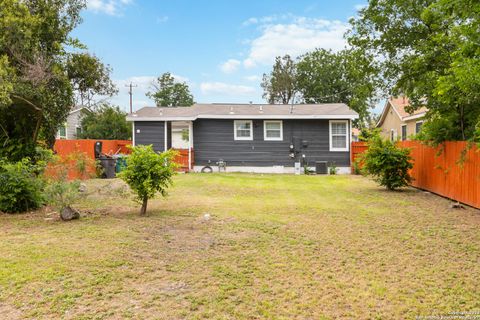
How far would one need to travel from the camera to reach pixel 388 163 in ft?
34.9

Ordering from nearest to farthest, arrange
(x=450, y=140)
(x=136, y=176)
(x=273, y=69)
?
1. (x=136, y=176)
2. (x=450, y=140)
3. (x=273, y=69)

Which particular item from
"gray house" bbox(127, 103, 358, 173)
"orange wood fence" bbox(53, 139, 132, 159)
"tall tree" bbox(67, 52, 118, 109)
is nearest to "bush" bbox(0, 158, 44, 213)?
"tall tree" bbox(67, 52, 118, 109)

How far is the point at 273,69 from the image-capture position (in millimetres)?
41188

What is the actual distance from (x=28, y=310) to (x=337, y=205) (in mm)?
6556

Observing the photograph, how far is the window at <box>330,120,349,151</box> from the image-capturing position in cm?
1712

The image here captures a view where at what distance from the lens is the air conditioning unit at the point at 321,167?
16797 millimetres

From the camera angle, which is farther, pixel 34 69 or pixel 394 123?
pixel 394 123

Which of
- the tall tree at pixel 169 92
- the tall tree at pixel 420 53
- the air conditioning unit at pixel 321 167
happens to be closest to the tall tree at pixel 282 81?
the tall tree at pixel 169 92

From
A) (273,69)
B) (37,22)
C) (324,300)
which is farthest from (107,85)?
(273,69)

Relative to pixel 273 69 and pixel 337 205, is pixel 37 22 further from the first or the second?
pixel 273 69

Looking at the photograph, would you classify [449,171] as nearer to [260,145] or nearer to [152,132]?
[260,145]

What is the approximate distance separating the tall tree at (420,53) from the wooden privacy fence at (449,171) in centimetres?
49

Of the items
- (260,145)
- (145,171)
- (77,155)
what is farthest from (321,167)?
(145,171)

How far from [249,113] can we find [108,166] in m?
7.07
